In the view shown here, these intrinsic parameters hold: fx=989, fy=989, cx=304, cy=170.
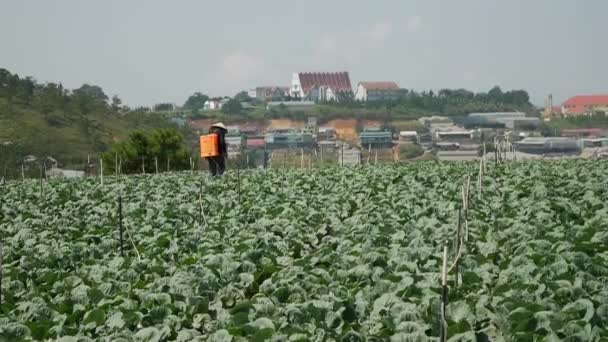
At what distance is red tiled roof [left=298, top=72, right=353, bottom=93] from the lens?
157 m

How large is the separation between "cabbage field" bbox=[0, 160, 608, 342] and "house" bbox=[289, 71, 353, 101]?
440 ft

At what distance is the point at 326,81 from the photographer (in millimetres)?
158625

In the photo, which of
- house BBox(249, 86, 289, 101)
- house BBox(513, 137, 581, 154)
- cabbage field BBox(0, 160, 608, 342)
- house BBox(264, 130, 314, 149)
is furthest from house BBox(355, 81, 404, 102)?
cabbage field BBox(0, 160, 608, 342)

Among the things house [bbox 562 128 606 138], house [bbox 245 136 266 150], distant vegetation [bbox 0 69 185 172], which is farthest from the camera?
house [bbox 245 136 266 150]

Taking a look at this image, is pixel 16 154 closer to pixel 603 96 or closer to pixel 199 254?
pixel 199 254

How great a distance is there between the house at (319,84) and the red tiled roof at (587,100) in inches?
1704

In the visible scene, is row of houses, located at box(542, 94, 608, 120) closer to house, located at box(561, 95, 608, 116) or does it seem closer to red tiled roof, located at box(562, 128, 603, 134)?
house, located at box(561, 95, 608, 116)

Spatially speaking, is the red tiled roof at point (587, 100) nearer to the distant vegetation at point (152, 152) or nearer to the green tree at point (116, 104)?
the green tree at point (116, 104)

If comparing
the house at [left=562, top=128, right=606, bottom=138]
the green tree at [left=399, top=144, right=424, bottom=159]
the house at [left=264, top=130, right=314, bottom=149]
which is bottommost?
the green tree at [left=399, top=144, right=424, bottom=159]

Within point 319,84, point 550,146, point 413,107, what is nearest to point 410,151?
point 550,146

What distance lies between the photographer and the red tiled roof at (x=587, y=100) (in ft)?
347

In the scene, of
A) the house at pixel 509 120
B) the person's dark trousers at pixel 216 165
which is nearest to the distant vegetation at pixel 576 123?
the house at pixel 509 120

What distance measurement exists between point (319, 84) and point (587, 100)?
2182 inches

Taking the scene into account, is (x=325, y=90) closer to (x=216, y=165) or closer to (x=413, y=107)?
(x=413, y=107)
